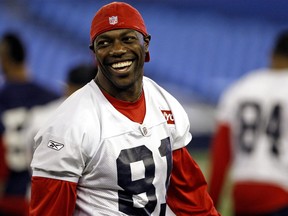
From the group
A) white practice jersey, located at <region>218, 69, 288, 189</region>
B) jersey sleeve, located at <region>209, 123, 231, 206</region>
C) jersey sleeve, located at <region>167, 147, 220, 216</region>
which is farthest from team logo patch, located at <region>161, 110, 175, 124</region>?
jersey sleeve, located at <region>209, 123, 231, 206</region>

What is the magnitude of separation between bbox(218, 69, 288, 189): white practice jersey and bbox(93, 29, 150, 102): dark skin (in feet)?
6.77

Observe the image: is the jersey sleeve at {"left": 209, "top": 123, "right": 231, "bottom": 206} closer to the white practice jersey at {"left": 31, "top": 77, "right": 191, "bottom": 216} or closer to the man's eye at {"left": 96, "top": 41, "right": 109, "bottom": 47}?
the white practice jersey at {"left": 31, "top": 77, "right": 191, "bottom": 216}

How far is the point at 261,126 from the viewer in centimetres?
566

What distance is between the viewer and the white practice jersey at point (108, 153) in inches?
136

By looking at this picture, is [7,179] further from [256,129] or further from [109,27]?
[109,27]

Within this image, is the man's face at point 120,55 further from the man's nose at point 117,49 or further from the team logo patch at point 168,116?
the team logo patch at point 168,116

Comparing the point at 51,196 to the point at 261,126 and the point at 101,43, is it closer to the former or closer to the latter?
the point at 101,43

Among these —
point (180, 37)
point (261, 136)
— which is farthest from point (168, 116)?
point (180, 37)

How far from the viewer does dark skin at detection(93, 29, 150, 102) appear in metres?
3.52

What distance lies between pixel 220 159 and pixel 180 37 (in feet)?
30.6

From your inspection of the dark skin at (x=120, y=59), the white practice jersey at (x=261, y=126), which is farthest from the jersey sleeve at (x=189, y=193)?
the white practice jersey at (x=261, y=126)

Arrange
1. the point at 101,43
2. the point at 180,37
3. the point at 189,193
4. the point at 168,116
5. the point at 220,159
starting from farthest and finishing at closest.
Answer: the point at 180,37 < the point at 220,159 < the point at 189,193 < the point at 168,116 < the point at 101,43

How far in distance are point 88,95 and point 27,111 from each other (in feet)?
9.57

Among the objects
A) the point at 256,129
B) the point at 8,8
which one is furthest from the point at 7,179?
the point at 8,8
